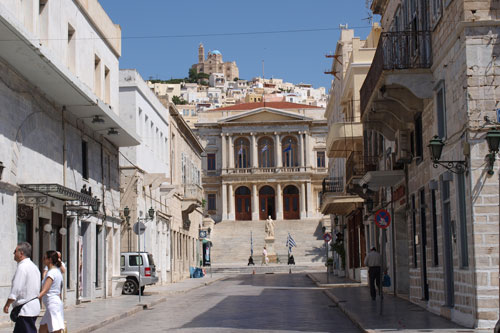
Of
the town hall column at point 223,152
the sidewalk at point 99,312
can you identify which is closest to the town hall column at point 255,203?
the town hall column at point 223,152

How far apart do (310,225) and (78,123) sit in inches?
2396

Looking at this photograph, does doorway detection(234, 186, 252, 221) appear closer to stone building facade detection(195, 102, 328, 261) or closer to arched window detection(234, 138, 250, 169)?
stone building facade detection(195, 102, 328, 261)

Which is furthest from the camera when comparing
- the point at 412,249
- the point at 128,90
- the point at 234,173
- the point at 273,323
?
the point at 234,173

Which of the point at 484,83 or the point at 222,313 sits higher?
the point at 484,83

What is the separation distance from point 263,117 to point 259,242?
21.2m

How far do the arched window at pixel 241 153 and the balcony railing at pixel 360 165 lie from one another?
204 feet

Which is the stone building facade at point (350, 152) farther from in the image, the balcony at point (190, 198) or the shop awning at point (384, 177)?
the balcony at point (190, 198)

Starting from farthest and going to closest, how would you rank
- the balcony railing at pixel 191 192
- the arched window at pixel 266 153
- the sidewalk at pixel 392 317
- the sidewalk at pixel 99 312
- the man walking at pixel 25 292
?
1. the arched window at pixel 266 153
2. the balcony railing at pixel 191 192
3. the sidewalk at pixel 99 312
4. the sidewalk at pixel 392 317
5. the man walking at pixel 25 292

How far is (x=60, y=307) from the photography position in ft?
37.4

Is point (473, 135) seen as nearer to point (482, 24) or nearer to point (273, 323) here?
point (482, 24)

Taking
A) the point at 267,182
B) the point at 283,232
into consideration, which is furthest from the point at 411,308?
the point at 267,182

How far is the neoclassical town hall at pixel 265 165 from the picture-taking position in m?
94.6

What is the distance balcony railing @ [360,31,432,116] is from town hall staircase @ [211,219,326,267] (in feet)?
158

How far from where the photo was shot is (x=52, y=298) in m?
11.3
